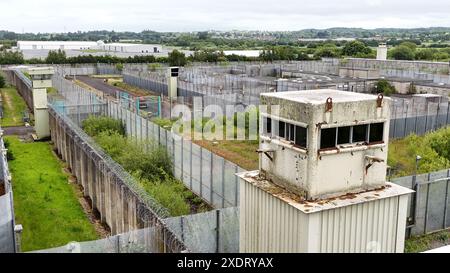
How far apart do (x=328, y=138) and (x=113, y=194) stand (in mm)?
10463

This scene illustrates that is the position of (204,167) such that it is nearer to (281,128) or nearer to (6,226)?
(6,226)

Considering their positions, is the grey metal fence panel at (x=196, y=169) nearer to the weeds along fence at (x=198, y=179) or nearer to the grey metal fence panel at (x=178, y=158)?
the weeds along fence at (x=198, y=179)

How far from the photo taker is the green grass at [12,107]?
42031mm

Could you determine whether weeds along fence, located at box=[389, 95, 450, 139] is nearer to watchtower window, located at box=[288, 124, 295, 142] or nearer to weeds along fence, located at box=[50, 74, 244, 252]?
weeds along fence, located at box=[50, 74, 244, 252]

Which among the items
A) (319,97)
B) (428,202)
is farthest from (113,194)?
(428,202)

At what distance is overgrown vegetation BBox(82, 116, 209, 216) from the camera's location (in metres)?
17.9

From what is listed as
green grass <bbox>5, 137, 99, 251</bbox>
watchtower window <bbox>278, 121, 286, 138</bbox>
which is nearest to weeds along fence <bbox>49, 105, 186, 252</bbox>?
green grass <bbox>5, 137, 99, 251</bbox>

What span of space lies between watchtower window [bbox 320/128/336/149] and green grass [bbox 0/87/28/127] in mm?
37231

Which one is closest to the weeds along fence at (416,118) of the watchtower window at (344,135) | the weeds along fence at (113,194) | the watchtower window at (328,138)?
the weeds along fence at (113,194)

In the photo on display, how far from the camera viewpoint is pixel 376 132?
9.80m

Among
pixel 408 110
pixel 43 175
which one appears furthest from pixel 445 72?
pixel 43 175

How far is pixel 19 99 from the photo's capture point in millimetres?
54938

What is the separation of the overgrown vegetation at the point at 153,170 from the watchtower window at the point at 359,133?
9458 mm

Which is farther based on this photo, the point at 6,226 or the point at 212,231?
the point at 212,231
